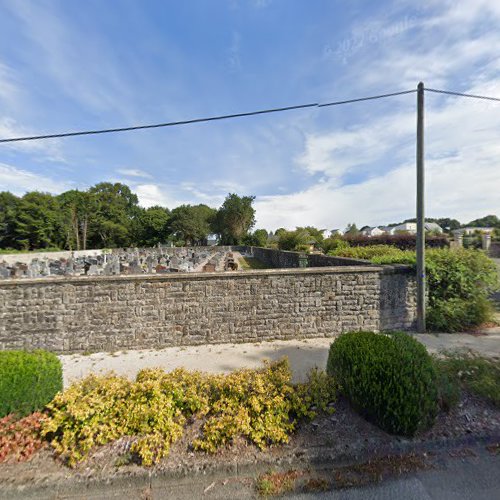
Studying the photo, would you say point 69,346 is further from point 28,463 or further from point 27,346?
point 28,463

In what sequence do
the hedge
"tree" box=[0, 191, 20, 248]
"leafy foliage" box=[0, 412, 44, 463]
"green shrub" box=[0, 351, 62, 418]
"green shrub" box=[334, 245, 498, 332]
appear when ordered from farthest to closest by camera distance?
1. "tree" box=[0, 191, 20, 248]
2. the hedge
3. "green shrub" box=[334, 245, 498, 332]
4. "green shrub" box=[0, 351, 62, 418]
5. "leafy foliage" box=[0, 412, 44, 463]

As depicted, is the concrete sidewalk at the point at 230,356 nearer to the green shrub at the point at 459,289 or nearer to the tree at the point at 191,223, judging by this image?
the green shrub at the point at 459,289

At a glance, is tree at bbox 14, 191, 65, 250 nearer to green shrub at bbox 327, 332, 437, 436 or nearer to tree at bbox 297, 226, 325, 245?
tree at bbox 297, 226, 325, 245

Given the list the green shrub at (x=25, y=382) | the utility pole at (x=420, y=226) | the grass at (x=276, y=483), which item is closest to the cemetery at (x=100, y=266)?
the green shrub at (x=25, y=382)

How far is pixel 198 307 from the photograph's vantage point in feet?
18.4

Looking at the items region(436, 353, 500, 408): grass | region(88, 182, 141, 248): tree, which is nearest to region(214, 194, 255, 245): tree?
region(88, 182, 141, 248): tree

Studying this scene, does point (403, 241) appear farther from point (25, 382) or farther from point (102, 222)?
point (102, 222)

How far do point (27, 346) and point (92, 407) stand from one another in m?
4.01

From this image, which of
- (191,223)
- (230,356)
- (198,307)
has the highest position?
(191,223)

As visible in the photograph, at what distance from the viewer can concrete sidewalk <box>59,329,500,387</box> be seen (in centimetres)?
455

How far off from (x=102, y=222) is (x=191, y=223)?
19.6 meters

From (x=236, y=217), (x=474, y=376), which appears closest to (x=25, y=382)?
(x=474, y=376)

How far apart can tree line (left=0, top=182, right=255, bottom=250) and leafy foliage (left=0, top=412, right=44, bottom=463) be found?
159ft

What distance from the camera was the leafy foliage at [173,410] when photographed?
244cm
